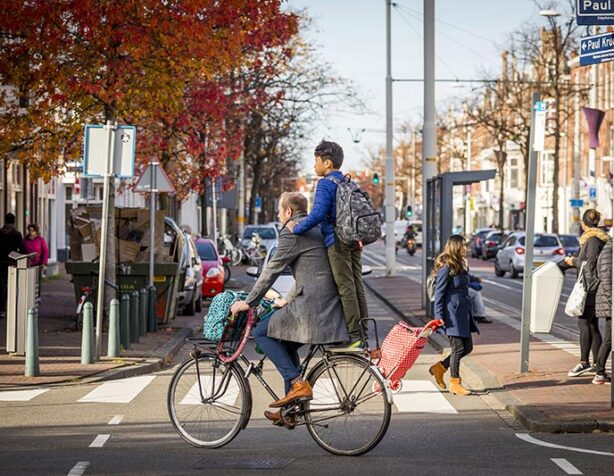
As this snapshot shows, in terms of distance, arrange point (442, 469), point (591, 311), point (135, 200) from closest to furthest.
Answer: point (442, 469)
point (591, 311)
point (135, 200)

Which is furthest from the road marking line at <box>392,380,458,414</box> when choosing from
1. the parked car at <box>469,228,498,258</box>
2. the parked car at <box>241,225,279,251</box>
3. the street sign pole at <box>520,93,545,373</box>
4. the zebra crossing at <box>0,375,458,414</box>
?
the parked car at <box>469,228,498,258</box>

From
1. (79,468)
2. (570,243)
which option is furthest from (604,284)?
(570,243)

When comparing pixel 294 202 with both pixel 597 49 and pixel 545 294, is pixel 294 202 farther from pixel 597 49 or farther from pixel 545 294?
pixel 545 294

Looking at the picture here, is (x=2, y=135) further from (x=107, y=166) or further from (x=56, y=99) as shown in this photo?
(x=107, y=166)

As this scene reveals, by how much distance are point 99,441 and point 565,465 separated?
3386 mm

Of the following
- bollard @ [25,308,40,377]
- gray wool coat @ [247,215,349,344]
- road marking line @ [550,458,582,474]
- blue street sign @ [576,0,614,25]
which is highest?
blue street sign @ [576,0,614,25]

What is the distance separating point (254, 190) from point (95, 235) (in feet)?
164

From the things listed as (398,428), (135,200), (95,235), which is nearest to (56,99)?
(95,235)

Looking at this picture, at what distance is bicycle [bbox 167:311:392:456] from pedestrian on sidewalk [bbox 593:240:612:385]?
4.71 metres

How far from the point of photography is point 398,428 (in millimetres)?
10836

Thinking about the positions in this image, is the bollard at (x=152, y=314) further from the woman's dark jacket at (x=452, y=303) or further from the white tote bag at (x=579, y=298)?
the white tote bag at (x=579, y=298)

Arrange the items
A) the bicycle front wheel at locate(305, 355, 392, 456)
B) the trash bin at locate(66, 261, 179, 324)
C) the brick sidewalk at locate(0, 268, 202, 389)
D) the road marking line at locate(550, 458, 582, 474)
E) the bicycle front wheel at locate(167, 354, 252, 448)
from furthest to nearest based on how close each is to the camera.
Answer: the trash bin at locate(66, 261, 179, 324), the brick sidewalk at locate(0, 268, 202, 389), the bicycle front wheel at locate(167, 354, 252, 448), the bicycle front wheel at locate(305, 355, 392, 456), the road marking line at locate(550, 458, 582, 474)

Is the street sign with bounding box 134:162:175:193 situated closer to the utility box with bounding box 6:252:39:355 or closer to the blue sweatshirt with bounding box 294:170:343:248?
the utility box with bounding box 6:252:39:355

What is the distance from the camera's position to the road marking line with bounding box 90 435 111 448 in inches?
388
